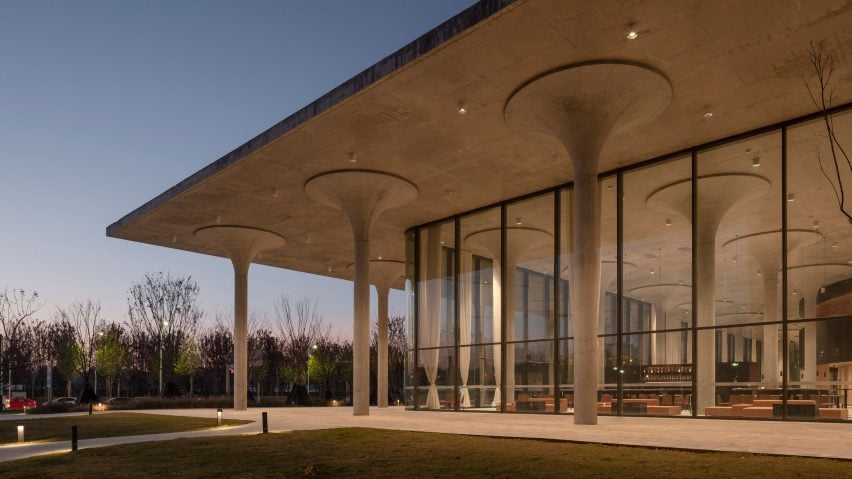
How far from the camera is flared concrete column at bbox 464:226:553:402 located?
25.0 meters

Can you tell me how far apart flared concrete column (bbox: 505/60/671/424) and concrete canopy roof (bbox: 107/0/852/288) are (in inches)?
23.1

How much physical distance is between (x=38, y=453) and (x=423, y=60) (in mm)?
11707

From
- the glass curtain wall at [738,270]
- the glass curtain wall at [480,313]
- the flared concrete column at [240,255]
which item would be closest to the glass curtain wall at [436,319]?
the glass curtain wall at [480,313]

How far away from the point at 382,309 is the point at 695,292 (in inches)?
974

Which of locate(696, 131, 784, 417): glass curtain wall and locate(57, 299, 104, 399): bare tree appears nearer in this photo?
locate(696, 131, 784, 417): glass curtain wall

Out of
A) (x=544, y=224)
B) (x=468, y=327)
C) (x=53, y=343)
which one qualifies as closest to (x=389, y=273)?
(x=468, y=327)

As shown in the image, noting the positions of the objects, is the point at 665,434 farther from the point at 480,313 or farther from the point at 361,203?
the point at 361,203

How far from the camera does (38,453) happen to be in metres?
14.4

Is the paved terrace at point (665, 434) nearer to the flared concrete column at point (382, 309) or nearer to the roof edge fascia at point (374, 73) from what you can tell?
the roof edge fascia at point (374, 73)

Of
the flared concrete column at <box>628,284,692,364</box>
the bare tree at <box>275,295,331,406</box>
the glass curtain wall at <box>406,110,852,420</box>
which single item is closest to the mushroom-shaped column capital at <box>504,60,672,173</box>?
the glass curtain wall at <box>406,110,852,420</box>

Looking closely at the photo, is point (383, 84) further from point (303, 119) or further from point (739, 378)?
point (739, 378)

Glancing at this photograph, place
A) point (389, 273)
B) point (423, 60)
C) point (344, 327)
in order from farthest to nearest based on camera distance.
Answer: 1. point (344, 327)
2. point (389, 273)
3. point (423, 60)

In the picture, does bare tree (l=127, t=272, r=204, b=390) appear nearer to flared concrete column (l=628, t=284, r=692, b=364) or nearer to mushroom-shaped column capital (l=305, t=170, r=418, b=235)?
mushroom-shaped column capital (l=305, t=170, r=418, b=235)

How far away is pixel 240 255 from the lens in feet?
108
